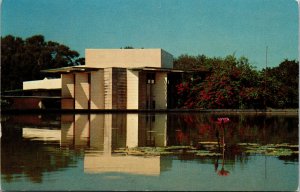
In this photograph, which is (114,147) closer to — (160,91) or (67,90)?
(160,91)

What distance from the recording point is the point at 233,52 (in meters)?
33.2

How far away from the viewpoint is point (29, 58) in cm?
3853

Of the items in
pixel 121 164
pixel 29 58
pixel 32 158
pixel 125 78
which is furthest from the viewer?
pixel 29 58

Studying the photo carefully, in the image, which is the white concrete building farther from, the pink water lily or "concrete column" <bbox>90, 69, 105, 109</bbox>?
the pink water lily

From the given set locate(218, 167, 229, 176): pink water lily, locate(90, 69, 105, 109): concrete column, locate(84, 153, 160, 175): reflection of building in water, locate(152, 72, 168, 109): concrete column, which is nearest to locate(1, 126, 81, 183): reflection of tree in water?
locate(84, 153, 160, 175): reflection of building in water

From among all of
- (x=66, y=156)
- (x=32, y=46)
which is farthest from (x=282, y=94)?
(x=66, y=156)

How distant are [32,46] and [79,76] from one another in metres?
6.59

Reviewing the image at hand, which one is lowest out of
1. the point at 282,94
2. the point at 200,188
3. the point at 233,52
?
the point at 200,188

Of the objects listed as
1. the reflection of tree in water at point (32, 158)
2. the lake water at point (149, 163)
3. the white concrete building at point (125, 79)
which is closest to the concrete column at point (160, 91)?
the white concrete building at point (125, 79)

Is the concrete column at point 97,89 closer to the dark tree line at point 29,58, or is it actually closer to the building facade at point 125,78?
the building facade at point 125,78

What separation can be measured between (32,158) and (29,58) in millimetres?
31006

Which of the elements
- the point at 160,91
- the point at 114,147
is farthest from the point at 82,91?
the point at 114,147

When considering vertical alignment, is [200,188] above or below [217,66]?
below

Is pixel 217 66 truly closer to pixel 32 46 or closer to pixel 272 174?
pixel 32 46
